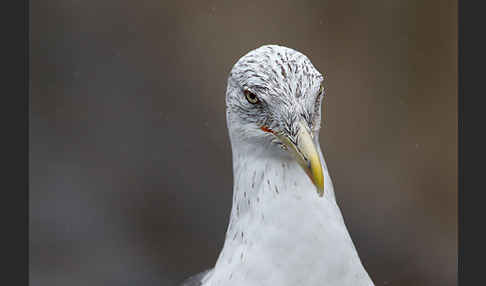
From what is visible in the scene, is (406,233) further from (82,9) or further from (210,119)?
(82,9)

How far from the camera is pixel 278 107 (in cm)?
101

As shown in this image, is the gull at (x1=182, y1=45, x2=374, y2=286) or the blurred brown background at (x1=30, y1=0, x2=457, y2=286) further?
the blurred brown background at (x1=30, y1=0, x2=457, y2=286)

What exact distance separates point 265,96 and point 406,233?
3.36ft

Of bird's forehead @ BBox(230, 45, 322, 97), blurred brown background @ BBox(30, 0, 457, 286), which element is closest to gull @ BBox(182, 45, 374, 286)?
bird's forehead @ BBox(230, 45, 322, 97)

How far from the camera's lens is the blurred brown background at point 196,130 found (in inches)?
68.2

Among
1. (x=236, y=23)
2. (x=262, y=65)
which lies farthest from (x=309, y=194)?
(x=236, y=23)

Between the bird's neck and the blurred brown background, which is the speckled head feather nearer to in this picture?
the bird's neck

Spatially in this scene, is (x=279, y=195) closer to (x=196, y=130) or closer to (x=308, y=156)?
(x=308, y=156)

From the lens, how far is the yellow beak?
38.3 inches

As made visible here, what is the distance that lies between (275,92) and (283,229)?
0.22 m

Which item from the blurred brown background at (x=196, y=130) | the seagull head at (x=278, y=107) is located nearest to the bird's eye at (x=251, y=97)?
the seagull head at (x=278, y=107)

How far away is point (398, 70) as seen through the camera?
177cm

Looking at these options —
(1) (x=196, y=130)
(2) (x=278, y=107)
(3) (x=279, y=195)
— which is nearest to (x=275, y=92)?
(2) (x=278, y=107)

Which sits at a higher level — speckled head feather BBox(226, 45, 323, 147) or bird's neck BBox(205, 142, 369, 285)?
speckled head feather BBox(226, 45, 323, 147)
